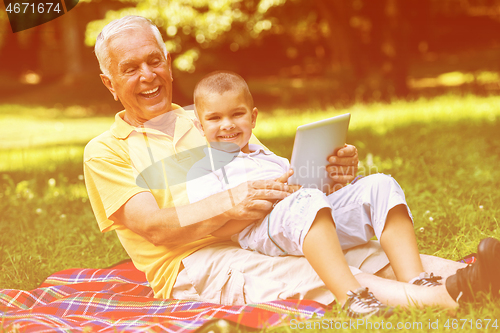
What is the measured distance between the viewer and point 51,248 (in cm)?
402

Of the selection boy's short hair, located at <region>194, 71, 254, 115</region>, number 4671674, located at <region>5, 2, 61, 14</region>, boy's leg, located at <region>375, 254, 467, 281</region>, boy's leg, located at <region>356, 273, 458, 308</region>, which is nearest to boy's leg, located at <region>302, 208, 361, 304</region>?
boy's leg, located at <region>356, 273, 458, 308</region>

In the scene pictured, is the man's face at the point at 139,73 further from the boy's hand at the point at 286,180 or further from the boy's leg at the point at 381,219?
the boy's leg at the point at 381,219

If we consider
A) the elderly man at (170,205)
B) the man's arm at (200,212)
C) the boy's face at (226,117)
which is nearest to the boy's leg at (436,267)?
the elderly man at (170,205)

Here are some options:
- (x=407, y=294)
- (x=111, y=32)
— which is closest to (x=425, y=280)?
(x=407, y=294)

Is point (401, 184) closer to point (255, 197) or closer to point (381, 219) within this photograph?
point (381, 219)

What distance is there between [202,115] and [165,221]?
592mm

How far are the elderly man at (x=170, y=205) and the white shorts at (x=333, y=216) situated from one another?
0.06 meters

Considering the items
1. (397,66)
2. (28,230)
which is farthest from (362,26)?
(28,230)

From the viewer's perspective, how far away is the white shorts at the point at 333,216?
238 cm

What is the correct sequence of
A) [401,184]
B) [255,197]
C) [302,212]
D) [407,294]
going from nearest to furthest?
1. [407,294]
2. [302,212]
3. [255,197]
4. [401,184]

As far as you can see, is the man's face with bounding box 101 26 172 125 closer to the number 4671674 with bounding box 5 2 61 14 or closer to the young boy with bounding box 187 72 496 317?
the young boy with bounding box 187 72 496 317

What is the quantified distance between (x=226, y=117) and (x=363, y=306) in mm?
1131

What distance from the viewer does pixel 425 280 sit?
233 cm

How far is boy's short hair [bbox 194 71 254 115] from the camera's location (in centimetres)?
274
